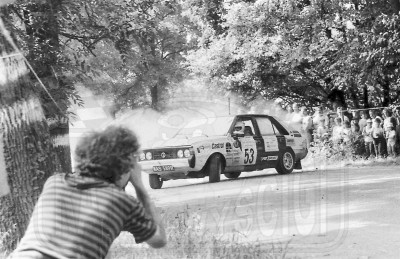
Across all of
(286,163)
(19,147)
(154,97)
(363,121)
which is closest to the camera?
(19,147)

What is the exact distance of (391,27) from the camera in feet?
62.3

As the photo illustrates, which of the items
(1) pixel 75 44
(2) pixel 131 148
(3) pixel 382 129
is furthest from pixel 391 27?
(2) pixel 131 148

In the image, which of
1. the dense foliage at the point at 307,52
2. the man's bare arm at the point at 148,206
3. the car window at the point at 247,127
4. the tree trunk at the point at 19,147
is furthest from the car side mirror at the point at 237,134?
the man's bare arm at the point at 148,206

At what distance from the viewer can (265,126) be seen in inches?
676

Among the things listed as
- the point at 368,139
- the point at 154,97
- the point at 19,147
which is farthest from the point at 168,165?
the point at 154,97

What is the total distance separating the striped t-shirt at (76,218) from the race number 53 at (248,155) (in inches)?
507

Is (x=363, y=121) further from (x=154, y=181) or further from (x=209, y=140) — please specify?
(x=154, y=181)

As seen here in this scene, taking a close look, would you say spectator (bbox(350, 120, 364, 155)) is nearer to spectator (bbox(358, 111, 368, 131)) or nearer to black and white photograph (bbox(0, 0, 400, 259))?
black and white photograph (bbox(0, 0, 400, 259))

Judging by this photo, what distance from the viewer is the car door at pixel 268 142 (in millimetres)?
16703

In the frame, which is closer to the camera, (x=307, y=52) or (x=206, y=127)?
(x=206, y=127)

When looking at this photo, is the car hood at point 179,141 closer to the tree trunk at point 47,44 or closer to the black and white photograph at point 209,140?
the black and white photograph at point 209,140

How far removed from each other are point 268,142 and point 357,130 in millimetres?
4510

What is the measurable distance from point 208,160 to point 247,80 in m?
11.9

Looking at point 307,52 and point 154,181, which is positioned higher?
point 307,52
